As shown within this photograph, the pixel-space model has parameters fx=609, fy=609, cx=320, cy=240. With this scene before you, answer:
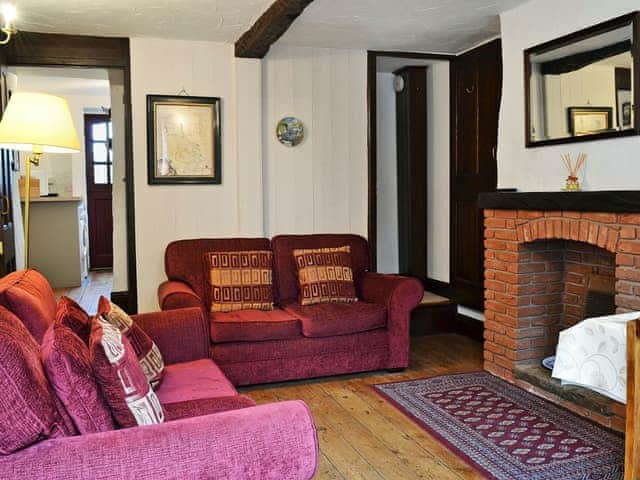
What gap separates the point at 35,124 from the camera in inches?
121

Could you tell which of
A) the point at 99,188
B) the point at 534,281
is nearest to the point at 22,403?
the point at 534,281

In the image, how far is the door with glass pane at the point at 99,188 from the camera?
30.1ft

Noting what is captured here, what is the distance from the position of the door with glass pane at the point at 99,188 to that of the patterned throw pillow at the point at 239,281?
5721 millimetres

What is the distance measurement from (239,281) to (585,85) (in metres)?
2.37

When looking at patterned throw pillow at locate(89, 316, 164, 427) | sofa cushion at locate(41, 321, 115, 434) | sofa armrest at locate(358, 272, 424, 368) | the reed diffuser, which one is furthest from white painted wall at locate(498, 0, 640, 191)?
sofa cushion at locate(41, 321, 115, 434)

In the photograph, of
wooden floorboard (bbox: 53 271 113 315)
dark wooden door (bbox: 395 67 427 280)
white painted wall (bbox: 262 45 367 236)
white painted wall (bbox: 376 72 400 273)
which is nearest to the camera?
white painted wall (bbox: 262 45 367 236)

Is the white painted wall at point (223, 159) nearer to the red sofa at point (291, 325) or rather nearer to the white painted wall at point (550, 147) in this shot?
the red sofa at point (291, 325)

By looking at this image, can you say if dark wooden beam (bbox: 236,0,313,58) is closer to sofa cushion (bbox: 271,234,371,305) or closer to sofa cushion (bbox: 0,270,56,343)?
sofa cushion (bbox: 271,234,371,305)

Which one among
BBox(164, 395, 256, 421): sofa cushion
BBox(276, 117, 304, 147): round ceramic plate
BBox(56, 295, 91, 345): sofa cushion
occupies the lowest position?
BBox(164, 395, 256, 421): sofa cushion

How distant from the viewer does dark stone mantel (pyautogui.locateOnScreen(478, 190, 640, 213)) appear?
286 centimetres

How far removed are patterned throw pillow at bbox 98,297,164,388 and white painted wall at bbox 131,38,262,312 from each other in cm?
204

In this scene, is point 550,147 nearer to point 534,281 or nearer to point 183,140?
point 534,281

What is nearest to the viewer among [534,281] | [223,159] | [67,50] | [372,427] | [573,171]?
[372,427]

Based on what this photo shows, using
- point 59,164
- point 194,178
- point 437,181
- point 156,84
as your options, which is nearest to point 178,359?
point 194,178
